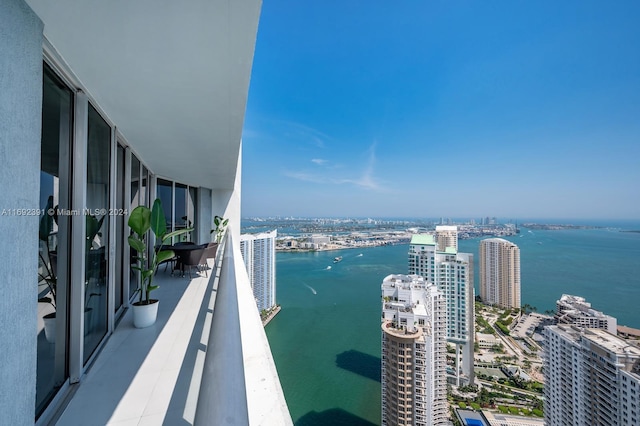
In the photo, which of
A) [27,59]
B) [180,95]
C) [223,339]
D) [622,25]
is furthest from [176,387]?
[622,25]

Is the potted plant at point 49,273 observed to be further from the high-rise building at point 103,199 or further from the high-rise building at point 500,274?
the high-rise building at point 500,274

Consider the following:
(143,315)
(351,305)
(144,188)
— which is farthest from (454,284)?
(143,315)

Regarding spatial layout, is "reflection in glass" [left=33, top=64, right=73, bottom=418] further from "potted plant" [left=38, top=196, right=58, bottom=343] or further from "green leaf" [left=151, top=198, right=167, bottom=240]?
"green leaf" [left=151, top=198, right=167, bottom=240]

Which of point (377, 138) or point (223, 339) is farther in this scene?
point (377, 138)

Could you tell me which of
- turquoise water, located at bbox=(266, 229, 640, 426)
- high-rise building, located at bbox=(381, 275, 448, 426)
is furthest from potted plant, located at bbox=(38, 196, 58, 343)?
turquoise water, located at bbox=(266, 229, 640, 426)

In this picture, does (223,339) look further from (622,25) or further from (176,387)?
(622,25)

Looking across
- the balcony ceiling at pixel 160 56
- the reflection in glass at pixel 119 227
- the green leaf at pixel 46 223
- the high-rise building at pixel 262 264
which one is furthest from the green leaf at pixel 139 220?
the high-rise building at pixel 262 264
